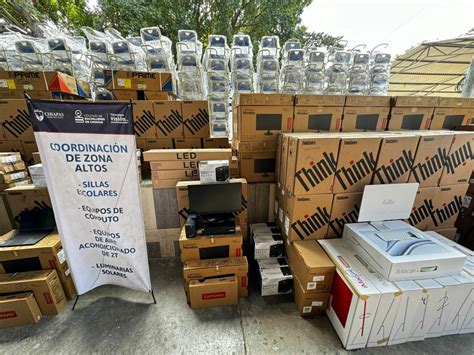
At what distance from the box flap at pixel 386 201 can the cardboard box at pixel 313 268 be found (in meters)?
0.45

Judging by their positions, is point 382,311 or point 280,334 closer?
point 382,311

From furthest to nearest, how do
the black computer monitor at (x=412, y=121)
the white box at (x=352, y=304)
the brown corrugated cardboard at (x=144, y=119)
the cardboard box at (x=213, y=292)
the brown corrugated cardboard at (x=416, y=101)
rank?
the brown corrugated cardboard at (x=144, y=119) < the black computer monitor at (x=412, y=121) < the brown corrugated cardboard at (x=416, y=101) < the cardboard box at (x=213, y=292) < the white box at (x=352, y=304)

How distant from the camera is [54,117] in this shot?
1.14m

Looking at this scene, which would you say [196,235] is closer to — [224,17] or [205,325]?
[205,325]

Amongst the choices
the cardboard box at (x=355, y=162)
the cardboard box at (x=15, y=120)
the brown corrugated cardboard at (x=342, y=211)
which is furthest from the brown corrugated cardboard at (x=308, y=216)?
the cardboard box at (x=15, y=120)

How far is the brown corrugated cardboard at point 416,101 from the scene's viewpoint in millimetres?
2084

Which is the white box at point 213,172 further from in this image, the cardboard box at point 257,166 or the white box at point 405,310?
the white box at point 405,310

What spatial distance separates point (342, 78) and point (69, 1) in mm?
7027

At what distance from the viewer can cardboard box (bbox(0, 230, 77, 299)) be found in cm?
139

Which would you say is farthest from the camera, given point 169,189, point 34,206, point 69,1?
point 69,1

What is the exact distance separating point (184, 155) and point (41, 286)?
1.47 m

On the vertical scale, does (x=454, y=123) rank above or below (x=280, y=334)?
above

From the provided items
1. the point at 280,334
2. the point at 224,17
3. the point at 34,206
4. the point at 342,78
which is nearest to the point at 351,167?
the point at 280,334

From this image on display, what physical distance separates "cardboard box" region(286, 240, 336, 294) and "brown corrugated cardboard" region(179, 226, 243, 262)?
1.59 feet
